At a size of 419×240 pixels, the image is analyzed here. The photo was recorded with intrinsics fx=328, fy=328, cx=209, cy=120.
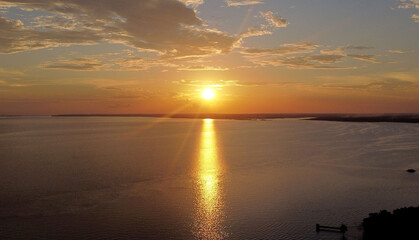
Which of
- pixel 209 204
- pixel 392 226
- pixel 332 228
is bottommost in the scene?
pixel 209 204

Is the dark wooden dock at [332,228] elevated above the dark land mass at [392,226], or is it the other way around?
the dark land mass at [392,226]

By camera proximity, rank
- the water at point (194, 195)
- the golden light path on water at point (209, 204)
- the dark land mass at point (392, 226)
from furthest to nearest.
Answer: the water at point (194, 195) < the golden light path on water at point (209, 204) < the dark land mass at point (392, 226)

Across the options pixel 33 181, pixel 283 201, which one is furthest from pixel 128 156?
pixel 283 201

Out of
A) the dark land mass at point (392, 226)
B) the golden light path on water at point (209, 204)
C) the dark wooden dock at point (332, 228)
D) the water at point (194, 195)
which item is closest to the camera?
the dark land mass at point (392, 226)

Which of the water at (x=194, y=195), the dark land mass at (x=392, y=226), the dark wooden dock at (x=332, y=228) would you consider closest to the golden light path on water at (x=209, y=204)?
the water at (x=194, y=195)

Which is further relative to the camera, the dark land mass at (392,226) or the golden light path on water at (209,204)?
the golden light path on water at (209,204)

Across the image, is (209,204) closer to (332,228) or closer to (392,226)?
(332,228)

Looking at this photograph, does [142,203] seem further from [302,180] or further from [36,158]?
[36,158]

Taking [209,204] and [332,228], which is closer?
[332,228]

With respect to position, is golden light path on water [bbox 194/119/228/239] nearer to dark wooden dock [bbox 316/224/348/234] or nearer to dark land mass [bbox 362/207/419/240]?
dark wooden dock [bbox 316/224/348/234]

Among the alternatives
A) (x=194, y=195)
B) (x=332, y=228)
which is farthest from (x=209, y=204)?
(x=332, y=228)

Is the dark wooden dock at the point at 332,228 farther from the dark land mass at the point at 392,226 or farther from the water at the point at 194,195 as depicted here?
the dark land mass at the point at 392,226
